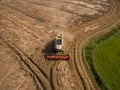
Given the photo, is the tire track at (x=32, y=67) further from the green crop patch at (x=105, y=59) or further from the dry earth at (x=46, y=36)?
the green crop patch at (x=105, y=59)

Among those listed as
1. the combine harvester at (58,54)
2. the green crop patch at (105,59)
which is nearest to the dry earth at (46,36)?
the combine harvester at (58,54)

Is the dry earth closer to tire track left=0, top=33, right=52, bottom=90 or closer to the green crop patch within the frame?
tire track left=0, top=33, right=52, bottom=90

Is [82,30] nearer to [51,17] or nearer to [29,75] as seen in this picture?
[51,17]

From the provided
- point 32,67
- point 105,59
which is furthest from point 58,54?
point 105,59

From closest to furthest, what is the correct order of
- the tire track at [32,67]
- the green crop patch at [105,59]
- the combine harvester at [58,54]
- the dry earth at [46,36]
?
the tire track at [32,67] → the green crop patch at [105,59] → the dry earth at [46,36] → the combine harvester at [58,54]

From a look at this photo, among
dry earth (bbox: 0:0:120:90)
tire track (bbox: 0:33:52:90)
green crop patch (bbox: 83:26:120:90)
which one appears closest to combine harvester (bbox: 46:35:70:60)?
dry earth (bbox: 0:0:120:90)

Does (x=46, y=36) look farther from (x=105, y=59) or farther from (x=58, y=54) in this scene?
(x=105, y=59)
